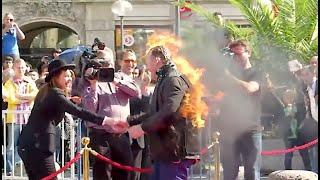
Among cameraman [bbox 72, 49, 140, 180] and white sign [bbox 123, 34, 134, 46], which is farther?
white sign [bbox 123, 34, 134, 46]

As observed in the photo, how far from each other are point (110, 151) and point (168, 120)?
144 cm

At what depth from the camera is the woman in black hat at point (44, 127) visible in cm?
659

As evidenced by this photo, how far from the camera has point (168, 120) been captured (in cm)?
638

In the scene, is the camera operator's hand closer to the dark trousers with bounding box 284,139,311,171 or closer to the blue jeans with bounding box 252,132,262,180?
the blue jeans with bounding box 252,132,262,180

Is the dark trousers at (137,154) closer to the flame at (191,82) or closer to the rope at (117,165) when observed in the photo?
the rope at (117,165)

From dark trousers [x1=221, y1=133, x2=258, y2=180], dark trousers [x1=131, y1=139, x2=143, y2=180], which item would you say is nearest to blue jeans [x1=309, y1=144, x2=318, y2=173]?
dark trousers [x1=221, y1=133, x2=258, y2=180]

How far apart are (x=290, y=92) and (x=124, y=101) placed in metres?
4.24

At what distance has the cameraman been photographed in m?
7.59

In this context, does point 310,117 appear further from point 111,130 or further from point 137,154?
point 111,130

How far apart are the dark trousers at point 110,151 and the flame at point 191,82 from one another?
101 centimetres

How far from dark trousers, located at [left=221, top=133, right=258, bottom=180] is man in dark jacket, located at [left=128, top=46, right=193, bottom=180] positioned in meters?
1.51

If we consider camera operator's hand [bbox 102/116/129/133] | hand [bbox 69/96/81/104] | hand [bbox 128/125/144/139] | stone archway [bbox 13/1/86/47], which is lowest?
hand [bbox 128/125/144/139]

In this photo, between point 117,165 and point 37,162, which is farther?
point 117,165

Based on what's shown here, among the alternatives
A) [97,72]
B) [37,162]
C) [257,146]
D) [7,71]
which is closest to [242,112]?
[257,146]
